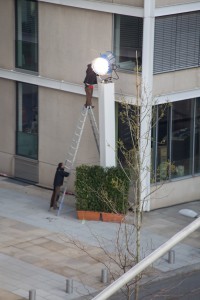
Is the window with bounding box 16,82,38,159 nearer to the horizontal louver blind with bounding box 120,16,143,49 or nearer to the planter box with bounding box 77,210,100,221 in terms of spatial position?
the horizontal louver blind with bounding box 120,16,143,49

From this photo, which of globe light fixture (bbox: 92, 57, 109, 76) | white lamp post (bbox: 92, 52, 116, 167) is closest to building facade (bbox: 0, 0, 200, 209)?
white lamp post (bbox: 92, 52, 116, 167)

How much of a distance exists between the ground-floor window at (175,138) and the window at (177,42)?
1.26 m

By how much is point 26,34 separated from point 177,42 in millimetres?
5746

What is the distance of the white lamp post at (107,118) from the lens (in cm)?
2303

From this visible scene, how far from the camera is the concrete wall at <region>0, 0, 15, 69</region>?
27297 millimetres

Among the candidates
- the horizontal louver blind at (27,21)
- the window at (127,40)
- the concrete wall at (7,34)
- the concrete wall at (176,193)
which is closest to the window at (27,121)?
the concrete wall at (7,34)

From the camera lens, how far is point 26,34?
27.0 meters

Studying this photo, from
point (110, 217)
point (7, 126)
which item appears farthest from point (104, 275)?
point (7, 126)

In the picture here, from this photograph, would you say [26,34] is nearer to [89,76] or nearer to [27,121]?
[27,121]

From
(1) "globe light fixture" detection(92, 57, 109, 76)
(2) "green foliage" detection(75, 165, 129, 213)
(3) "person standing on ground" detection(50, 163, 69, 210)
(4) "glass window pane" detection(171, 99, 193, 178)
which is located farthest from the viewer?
(4) "glass window pane" detection(171, 99, 193, 178)

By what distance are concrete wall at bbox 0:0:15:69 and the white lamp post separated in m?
5.18

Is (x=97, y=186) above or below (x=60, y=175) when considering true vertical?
below

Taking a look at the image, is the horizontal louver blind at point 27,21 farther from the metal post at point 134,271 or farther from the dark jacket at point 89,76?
the metal post at point 134,271

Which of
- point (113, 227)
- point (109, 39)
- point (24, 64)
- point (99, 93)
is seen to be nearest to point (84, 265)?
point (113, 227)
